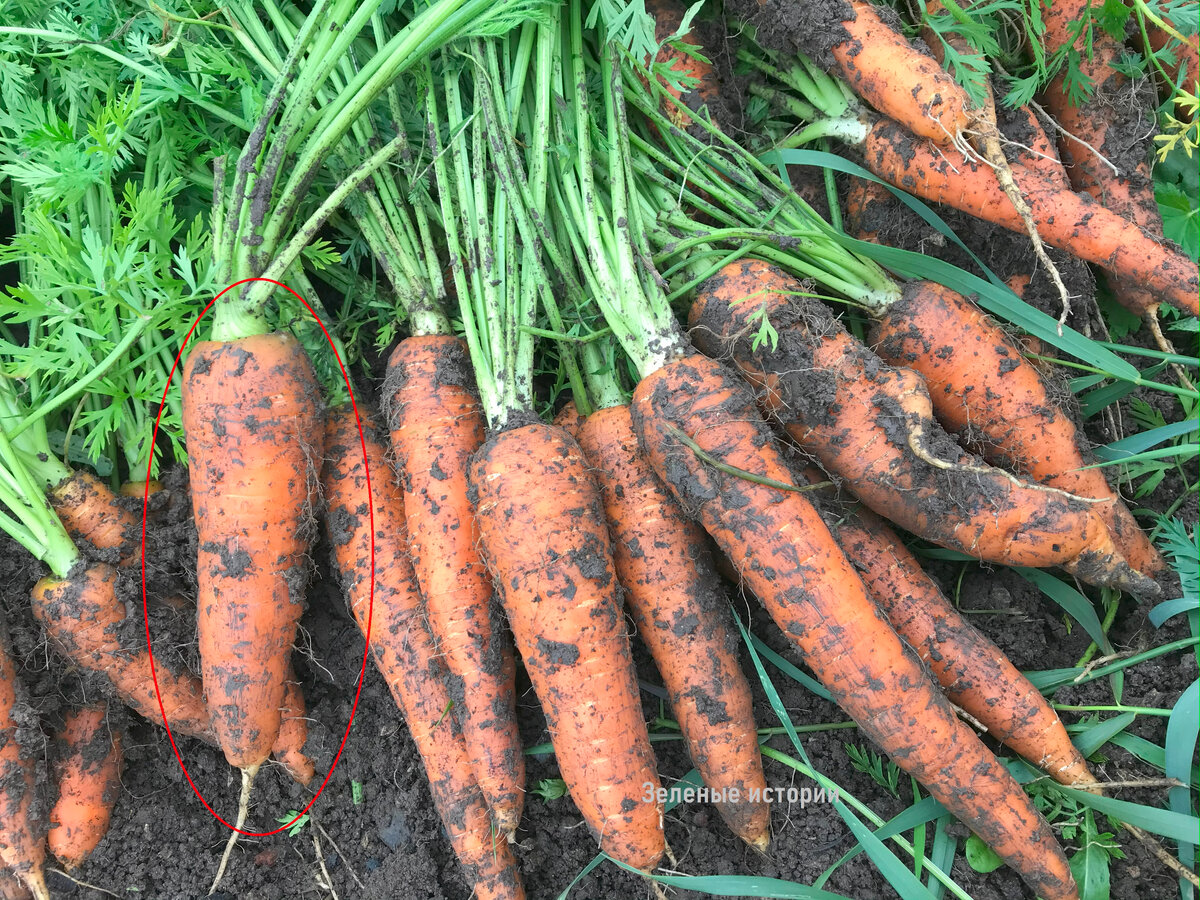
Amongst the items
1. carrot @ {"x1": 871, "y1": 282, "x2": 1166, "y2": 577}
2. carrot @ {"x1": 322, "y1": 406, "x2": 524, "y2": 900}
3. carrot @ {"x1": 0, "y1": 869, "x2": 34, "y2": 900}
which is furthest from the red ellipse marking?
carrot @ {"x1": 871, "y1": 282, "x2": 1166, "y2": 577}

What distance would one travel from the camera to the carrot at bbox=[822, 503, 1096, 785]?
1.97 meters

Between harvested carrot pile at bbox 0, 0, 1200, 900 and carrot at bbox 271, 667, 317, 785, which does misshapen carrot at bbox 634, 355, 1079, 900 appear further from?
carrot at bbox 271, 667, 317, 785

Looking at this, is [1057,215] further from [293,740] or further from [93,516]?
[93,516]

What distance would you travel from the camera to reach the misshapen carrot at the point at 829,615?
6.12 feet

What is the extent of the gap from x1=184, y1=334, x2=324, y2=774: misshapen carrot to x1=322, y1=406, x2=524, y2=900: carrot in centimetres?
13

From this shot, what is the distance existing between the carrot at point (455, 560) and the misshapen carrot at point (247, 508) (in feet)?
0.97

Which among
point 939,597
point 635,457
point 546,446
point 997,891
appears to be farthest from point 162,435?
point 997,891

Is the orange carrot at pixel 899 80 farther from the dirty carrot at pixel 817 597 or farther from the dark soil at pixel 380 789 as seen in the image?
the dark soil at pixel 380 789

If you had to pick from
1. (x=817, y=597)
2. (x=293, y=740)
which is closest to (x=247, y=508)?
(x=293, y=740)

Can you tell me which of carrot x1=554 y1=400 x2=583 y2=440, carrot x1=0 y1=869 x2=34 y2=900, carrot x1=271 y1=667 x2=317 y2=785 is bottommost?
carrot x1=0 y1=869 x2=34 y2=900

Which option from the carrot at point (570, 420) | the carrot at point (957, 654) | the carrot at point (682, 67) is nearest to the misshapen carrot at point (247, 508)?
the carrot at point (570, 420)

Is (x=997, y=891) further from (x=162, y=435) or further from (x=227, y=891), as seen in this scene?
(x=162, y=435)

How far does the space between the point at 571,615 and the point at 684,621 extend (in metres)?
0.32

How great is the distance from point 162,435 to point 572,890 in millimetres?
1861
